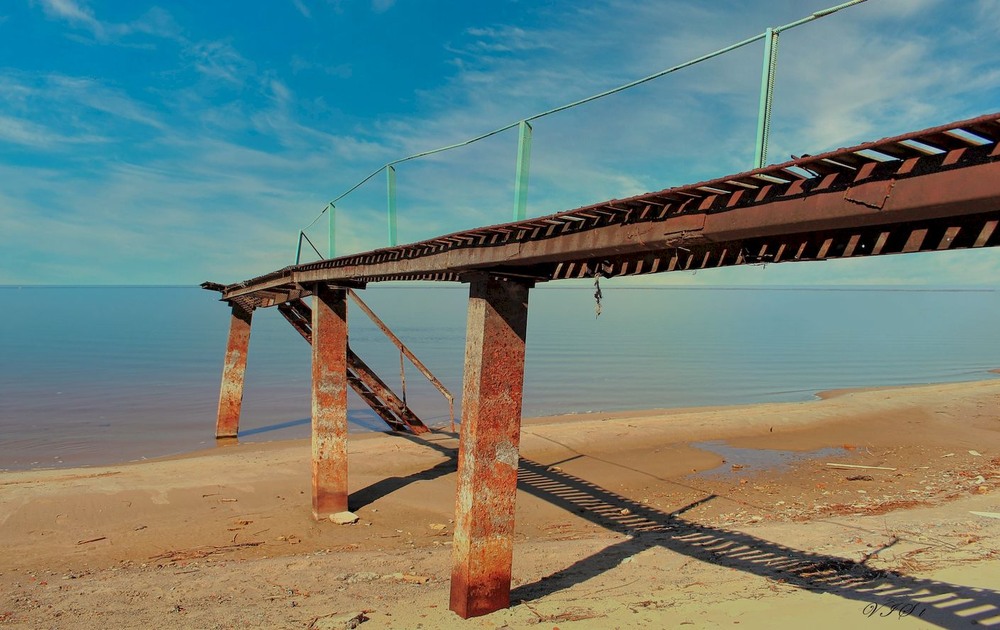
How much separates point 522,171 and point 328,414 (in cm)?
620

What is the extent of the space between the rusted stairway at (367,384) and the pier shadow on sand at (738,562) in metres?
3.15

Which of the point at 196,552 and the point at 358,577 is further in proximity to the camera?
the point at 196,552

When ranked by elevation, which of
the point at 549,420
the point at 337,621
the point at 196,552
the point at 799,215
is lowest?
the point at 196,552

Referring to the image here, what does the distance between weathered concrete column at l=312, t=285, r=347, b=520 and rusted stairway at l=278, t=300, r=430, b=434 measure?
380cm

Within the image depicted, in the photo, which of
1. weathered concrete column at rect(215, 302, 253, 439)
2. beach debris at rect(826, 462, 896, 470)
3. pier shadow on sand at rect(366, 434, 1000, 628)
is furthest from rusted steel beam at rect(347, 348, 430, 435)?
beach debris at rect(826, 462, 896, 470)

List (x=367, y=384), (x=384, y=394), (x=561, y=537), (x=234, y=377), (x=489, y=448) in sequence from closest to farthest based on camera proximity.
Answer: (x=489, y=448) → (x=561, y=537) → (x=367, y=384) → (x=384, y=394) → (x=234, y=377)

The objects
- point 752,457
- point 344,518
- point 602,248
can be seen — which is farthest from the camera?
point 752,457

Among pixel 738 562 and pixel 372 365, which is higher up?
pixel 372 365

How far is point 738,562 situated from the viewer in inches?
315

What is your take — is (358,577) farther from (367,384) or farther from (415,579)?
(367,384)

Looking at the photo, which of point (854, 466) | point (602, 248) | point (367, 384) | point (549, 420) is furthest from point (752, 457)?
point (602, 248)

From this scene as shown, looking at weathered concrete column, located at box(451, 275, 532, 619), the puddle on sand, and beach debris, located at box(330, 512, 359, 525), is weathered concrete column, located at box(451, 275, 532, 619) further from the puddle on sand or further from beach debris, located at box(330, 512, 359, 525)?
the puddle on sand

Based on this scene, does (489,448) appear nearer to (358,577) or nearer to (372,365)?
(358,577)

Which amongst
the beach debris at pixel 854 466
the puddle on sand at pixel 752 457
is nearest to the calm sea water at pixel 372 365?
the puddle on sand at pixel 752 457
